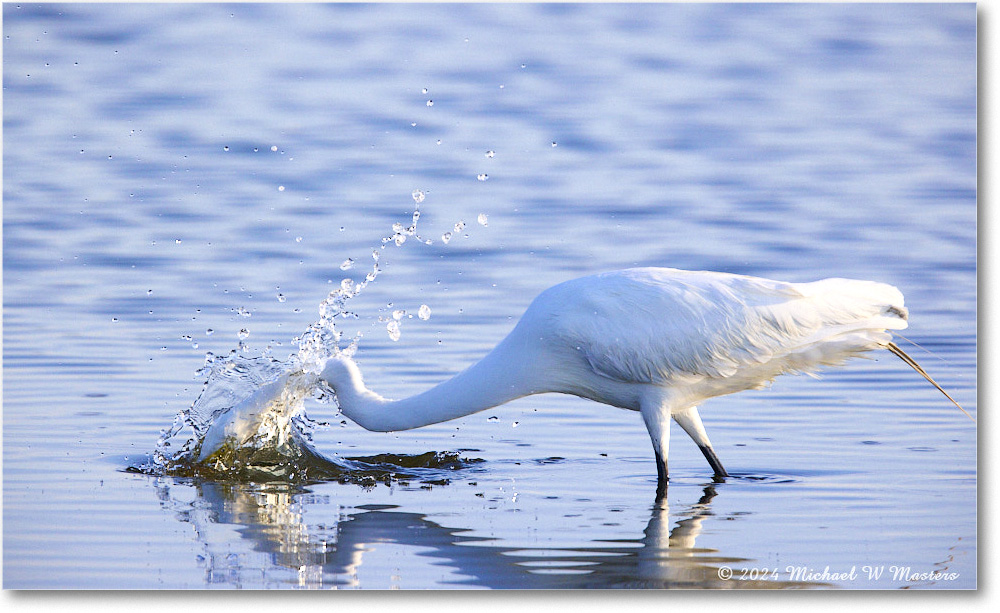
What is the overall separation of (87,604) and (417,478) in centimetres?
137

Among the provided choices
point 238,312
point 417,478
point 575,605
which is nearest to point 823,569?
point 575,605

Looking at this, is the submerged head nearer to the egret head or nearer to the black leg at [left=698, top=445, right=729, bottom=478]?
the egret head

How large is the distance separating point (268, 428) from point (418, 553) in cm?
115

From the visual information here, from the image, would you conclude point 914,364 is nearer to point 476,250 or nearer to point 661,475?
point 661,475

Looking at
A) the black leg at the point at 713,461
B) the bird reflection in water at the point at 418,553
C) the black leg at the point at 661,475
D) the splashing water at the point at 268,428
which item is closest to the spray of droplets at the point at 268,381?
the splashing water at the point at 268,428

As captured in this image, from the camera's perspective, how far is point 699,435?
5.13 m

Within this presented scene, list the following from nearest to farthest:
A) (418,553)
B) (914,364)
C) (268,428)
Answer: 1. (418,553)
2. (914,364)
3. (268,428)

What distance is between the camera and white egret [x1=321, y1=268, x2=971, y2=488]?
4883 mm

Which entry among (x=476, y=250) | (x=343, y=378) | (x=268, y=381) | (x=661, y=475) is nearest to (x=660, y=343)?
(x=661, y=475)

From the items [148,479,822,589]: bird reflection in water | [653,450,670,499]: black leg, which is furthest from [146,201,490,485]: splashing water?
[653,450,670,499]: black leg

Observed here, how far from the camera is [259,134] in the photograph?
761 centimetres

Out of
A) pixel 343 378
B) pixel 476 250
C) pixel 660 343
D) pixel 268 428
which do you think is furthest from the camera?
pixel 476 250

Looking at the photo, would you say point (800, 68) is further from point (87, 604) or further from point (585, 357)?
Answer: point (87, 604)

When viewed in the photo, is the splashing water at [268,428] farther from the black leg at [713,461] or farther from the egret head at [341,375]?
the black leg at [713,461]
